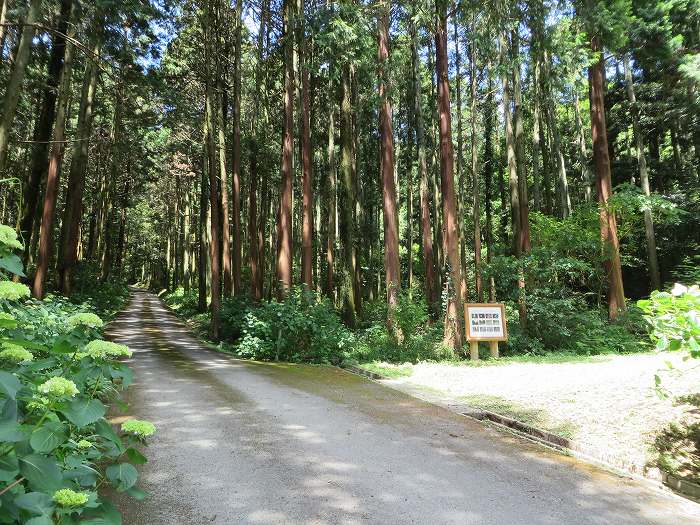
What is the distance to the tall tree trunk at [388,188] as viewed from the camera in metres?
13.1

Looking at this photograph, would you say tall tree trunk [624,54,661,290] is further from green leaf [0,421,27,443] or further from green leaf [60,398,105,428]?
green leaf [0,421,27,443]

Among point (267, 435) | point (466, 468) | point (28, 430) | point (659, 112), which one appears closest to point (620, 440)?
point (466, 468)

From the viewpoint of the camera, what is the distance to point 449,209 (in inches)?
489

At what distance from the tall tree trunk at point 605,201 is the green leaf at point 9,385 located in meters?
16.3

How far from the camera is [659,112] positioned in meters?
21.7

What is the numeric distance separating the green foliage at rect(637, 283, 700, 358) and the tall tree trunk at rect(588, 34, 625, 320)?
1225 cm

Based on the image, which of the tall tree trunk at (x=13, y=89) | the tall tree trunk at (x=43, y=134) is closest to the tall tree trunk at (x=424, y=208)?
the tall tree trunk at (x=43, y=134)

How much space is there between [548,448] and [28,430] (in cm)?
517

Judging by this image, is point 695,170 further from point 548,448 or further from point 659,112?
point 548,448

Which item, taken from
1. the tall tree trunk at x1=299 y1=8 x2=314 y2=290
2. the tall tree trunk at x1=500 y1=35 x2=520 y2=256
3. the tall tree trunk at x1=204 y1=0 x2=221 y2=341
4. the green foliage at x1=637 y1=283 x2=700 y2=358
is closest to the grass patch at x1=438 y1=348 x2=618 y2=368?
the tall tree trunk at x1=500 y1=35 x2=520 y2=256

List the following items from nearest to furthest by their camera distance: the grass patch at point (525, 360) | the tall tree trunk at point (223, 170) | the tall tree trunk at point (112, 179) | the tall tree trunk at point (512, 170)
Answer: the grass patch at point (525, 360), the tall tree trunk at point (512, 170), the tall tree trunk at point (223, 170), the tall tree trunk at point (112, 179)

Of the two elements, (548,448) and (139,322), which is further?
(139,322)

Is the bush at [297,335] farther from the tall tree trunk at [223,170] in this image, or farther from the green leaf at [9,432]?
the green leaf at [9,432]

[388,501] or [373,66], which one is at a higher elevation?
[373,66]
